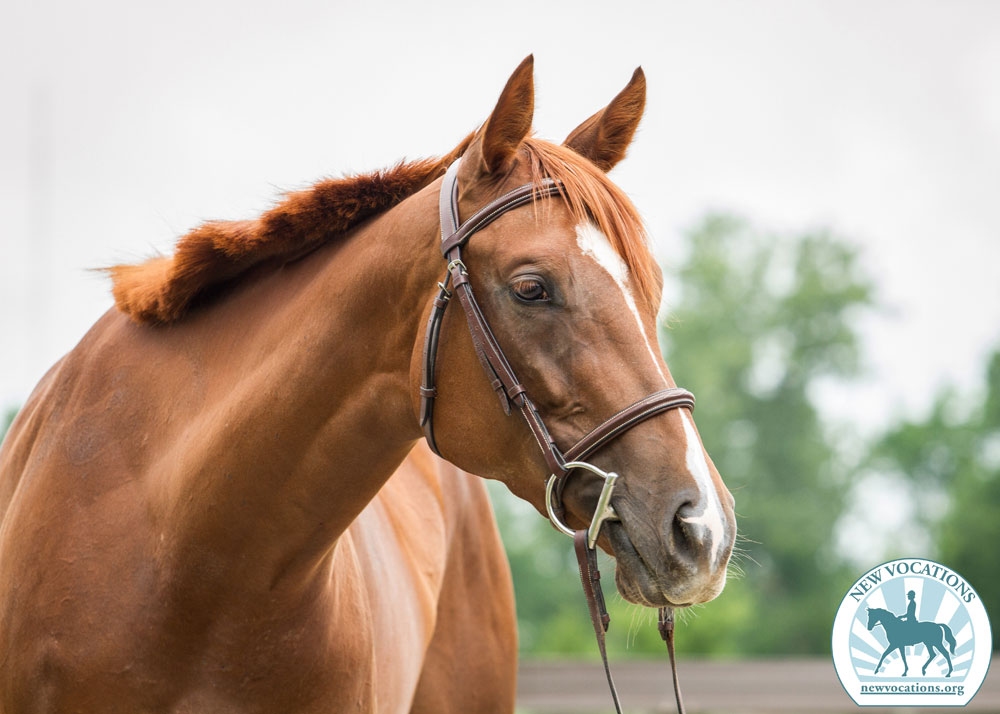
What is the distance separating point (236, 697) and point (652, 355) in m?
1.65

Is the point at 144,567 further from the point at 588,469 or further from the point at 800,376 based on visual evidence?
the point at 800,376

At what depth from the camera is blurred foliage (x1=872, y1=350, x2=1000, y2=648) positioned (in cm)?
3131

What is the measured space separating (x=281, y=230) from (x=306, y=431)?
2.34 ft

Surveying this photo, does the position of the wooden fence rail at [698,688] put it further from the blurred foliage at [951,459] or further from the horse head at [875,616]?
the blurred foliage at [951,459]

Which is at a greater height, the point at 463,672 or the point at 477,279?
the point at 477,279

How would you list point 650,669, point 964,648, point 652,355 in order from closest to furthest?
point 652,355
point 964,648
point 650,669

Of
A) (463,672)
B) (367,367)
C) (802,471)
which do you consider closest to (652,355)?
(367,367)

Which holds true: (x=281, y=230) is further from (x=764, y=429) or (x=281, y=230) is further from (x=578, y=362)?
(x=764, y=429)

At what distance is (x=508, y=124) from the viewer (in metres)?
2.79

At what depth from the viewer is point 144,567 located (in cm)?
284

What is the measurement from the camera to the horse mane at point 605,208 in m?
2.64

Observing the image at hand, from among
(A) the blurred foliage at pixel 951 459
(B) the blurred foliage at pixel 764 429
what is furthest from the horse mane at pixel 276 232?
(A) the blurred foliage at pixel 951 459

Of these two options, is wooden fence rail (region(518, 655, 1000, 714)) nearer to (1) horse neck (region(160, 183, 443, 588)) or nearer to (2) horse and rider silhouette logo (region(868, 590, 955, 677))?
(2) horse and rider silhouette logo (region(868, 590, 955, 677))

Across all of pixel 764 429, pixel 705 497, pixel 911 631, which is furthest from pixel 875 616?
pixel 764 429
